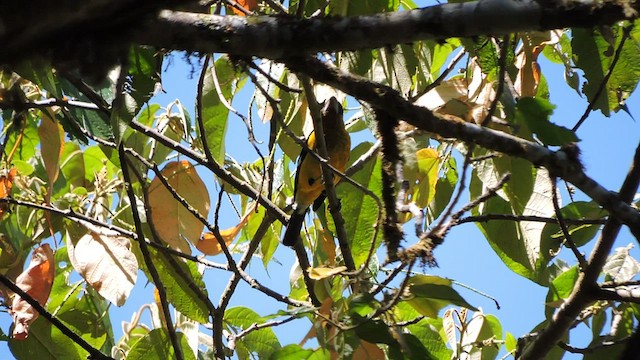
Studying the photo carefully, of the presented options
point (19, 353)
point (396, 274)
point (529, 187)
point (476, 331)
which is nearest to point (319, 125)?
point (396, 274)

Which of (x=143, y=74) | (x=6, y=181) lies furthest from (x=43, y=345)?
(x=143, y=74)

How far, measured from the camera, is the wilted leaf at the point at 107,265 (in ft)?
6.68

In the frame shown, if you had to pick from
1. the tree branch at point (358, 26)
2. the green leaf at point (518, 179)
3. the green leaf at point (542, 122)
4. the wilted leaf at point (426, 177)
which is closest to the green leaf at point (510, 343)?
the wilted leaf at point (426, 177)

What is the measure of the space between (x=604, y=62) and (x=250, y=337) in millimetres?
1298

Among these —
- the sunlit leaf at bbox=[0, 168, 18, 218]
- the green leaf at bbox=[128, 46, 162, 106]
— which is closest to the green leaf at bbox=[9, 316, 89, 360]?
the sunlit leaf at bbox=[0, 168, 18, 218]

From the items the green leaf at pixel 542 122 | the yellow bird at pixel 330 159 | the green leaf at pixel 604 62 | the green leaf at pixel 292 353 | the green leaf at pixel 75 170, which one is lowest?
the green leaf at pixel 292 353

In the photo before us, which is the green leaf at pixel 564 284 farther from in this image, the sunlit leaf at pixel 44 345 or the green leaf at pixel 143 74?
the sunlit leaf at pixel 44 345

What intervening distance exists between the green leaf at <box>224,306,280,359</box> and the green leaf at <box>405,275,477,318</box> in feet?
2.66

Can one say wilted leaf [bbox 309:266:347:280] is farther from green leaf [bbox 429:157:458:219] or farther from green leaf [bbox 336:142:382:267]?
green leaf [bbox 429:157:458:219]

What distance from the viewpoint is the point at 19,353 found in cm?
223

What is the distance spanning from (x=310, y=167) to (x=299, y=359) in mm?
2072

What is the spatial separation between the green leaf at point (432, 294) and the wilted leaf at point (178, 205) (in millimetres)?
929

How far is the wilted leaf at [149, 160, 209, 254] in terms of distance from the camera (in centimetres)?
230

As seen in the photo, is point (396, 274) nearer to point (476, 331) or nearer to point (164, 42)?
point (476, 331)
